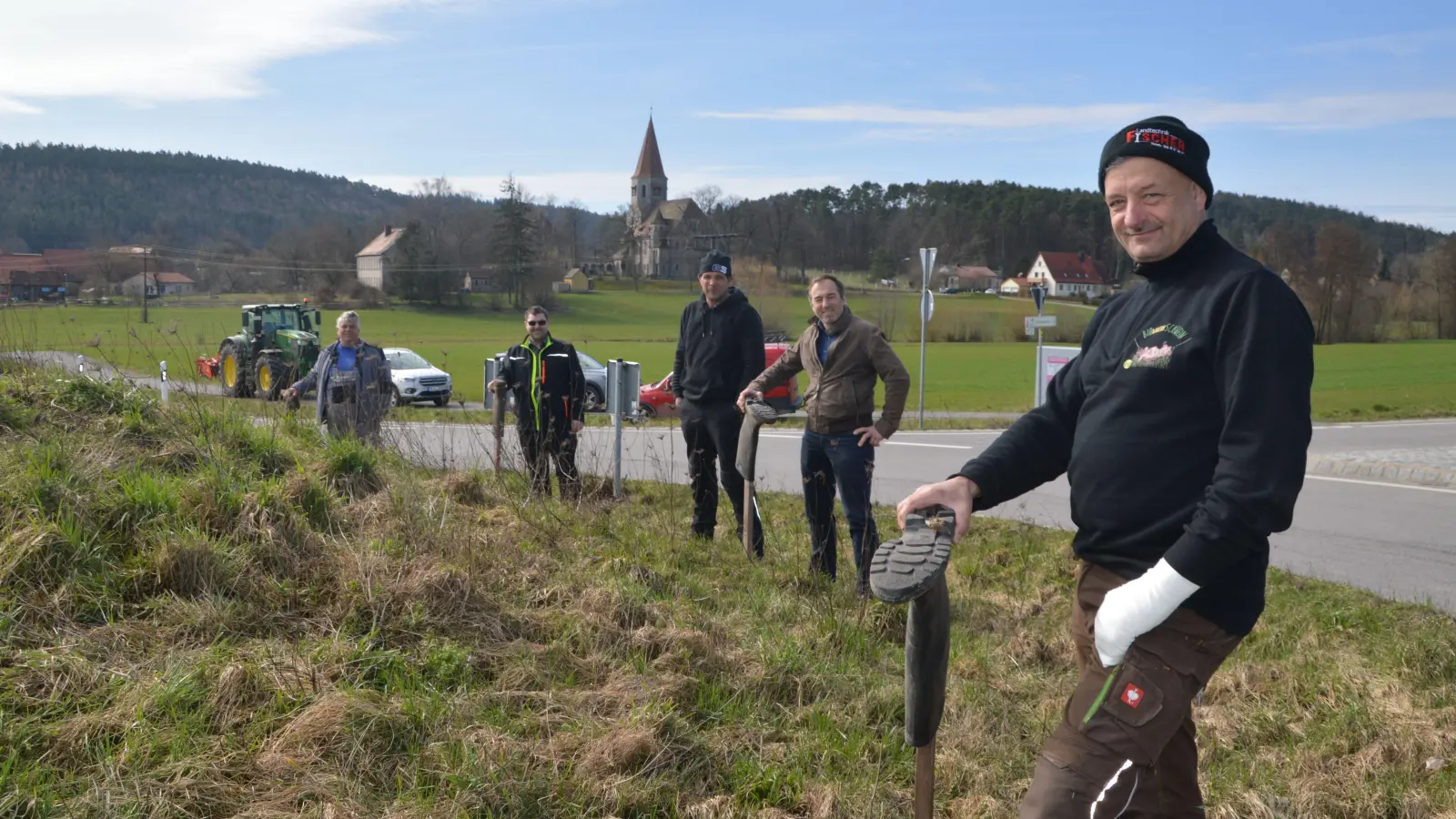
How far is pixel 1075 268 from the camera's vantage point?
8894 cm

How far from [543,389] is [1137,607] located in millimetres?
6974

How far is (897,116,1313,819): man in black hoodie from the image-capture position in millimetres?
2002

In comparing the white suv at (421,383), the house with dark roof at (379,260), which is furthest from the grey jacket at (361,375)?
the house with dark roof at (379,260)

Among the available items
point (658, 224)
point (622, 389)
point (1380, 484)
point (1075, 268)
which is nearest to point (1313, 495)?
point (1380, 484)

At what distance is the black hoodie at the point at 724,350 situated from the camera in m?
7.19

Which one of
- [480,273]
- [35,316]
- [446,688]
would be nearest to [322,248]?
[480,273]

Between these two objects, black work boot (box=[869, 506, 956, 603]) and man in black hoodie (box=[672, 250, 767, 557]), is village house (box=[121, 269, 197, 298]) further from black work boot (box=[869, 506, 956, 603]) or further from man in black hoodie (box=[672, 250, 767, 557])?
black work boot (box=[869, 506, 956, 603])

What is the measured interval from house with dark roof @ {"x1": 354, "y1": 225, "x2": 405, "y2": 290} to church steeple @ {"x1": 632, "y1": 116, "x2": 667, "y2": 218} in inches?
2429

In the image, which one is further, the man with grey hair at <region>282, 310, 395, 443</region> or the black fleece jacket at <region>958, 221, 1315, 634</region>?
the man with grey hair at <region>282, 310, 395, 443</region>

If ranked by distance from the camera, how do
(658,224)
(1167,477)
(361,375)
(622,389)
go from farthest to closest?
(658,224), (622,389), (361,375), (1167,477)

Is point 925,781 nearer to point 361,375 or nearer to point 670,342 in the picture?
point 361,375

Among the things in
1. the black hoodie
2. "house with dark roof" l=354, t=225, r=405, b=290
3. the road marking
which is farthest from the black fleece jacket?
"house with dark roof" l=354, t=225, r=405, b=290

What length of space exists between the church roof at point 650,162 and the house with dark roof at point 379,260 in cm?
6301

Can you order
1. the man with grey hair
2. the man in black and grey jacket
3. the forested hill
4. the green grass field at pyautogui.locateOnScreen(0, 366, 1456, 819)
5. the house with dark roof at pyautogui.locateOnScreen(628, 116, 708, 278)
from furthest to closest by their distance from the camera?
1. the house with dark roof at pyautogui.locateOnScreen(628, 116, 708, 278)
2. the forested hill
3. the man in black and grey jacket
4. the man with grey hair
5. the green grass field at pyautogui.locateOnScreen(0, 366, 1456, 819)
